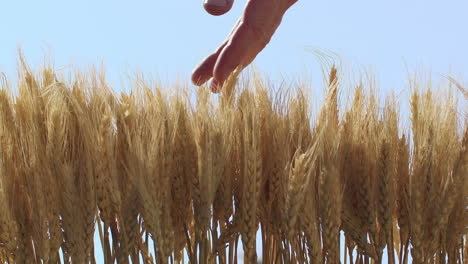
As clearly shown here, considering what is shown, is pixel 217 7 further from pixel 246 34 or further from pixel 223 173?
pixel 223 173

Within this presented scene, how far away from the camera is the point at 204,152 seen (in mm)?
2412

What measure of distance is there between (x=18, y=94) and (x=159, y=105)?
1.32 feet

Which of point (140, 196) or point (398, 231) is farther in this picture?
point (398, 231)

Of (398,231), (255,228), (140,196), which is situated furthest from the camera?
(398,231)

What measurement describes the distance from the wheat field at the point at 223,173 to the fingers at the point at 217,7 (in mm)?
198

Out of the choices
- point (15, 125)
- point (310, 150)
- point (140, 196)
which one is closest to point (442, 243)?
point (310, 150)

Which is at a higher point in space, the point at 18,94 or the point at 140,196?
the point at 18,94

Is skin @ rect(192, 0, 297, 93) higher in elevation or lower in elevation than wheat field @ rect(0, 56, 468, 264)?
higher

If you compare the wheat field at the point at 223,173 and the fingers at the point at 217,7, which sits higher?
the fingers at the point at 217,7

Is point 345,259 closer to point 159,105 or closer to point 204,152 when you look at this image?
point 204,152

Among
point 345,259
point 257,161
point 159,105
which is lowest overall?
point 345,259

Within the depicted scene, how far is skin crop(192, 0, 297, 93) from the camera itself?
2574 mm

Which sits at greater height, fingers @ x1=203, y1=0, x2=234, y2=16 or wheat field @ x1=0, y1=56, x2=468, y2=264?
fingers @ x1=203, y1=0, x2=234, y2=16

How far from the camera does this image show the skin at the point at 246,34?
8.45ft
